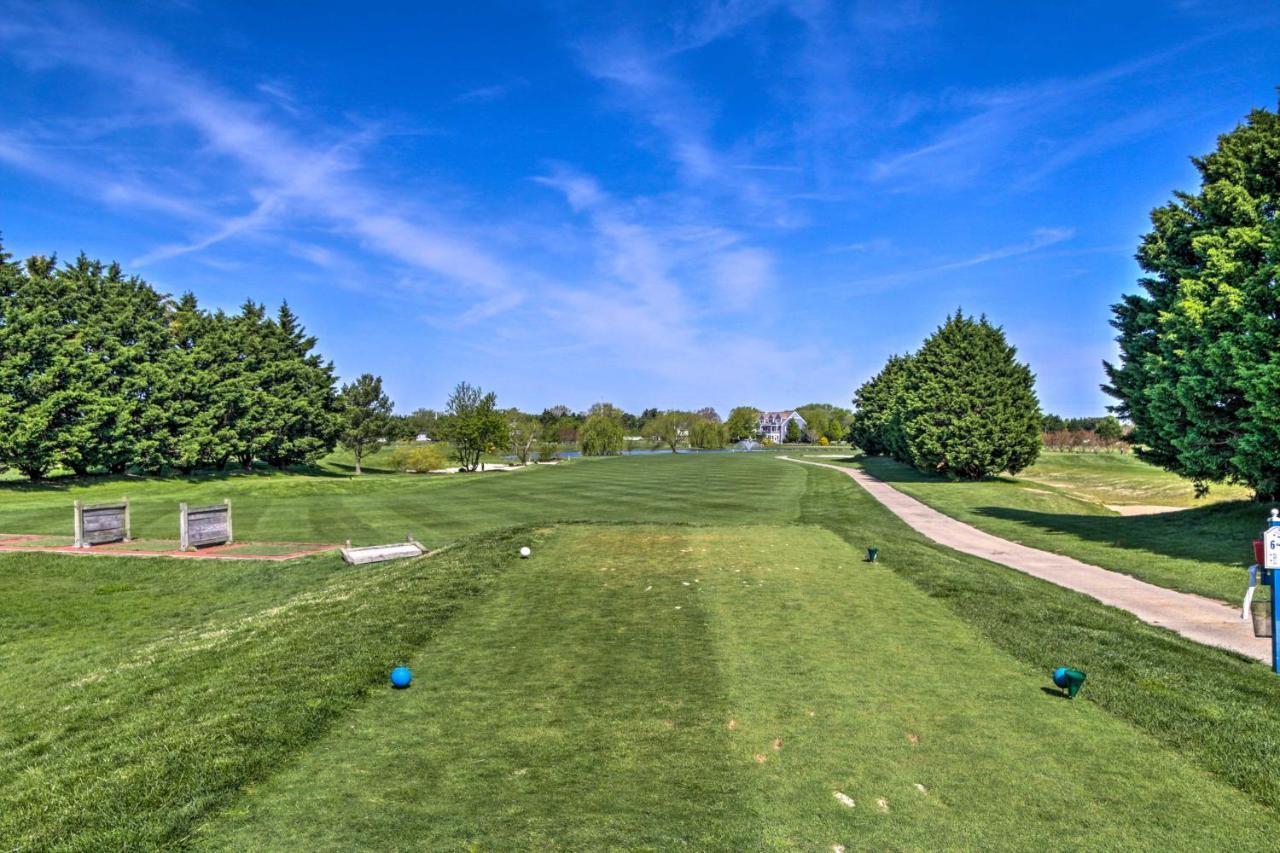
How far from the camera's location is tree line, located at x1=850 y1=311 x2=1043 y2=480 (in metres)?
43.2

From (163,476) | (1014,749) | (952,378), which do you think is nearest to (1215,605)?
(1014,749)

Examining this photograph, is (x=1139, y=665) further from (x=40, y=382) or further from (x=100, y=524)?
(x=40, y=382)

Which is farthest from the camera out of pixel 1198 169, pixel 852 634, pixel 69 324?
pixel 69 324

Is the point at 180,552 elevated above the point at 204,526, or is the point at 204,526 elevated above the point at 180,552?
the point at 204,526

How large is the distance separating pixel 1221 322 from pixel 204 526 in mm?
29981

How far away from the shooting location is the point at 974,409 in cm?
4428

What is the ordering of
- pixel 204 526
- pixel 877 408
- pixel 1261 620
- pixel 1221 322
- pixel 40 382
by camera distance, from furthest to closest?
pixel 877 408
pixel 40 382
pixel 204 526
pixel 1221 322
pixel 1261 620

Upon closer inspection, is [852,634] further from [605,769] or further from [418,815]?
[418,815]

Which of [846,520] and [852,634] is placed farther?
[846,520]

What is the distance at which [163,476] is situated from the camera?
159 ft

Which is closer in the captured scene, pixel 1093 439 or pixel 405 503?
pixel 405 503

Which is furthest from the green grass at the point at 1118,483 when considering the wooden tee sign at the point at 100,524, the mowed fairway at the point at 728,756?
the wooden tee sign at the point at 100,524

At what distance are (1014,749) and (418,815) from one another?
16.3 feet

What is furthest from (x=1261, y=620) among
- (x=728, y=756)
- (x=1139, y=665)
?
(x=728, y=756)
